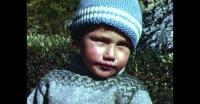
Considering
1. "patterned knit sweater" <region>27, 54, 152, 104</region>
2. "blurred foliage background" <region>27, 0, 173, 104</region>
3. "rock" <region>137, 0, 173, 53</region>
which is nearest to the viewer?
"patterned knit sweater" <region>27, 54, 152, 104</region>

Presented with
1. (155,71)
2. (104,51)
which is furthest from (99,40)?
(155,71)

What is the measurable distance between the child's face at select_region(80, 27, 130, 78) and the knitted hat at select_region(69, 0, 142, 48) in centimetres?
5

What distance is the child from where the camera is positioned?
1974mm

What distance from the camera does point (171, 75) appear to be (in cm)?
219

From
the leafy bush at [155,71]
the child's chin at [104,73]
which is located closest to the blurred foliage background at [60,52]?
the leafy bush at [155,71]

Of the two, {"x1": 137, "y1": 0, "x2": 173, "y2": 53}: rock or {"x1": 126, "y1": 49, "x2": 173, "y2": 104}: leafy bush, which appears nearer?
{"x1": 126, "y1": 49, "x2": 173, "y2": 104}: leafy bush

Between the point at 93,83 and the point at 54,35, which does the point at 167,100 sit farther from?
the point at 54,35

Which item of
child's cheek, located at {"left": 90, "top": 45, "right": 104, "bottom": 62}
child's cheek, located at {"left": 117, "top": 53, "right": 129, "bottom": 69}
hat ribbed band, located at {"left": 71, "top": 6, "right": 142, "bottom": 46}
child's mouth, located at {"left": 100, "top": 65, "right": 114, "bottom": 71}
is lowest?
child's mouth, located at {"left": 100, "top": 65, "right": 114, "bottom": 71}

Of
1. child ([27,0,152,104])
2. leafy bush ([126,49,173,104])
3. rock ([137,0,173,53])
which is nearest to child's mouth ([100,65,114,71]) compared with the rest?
child ([27,0,152,104])

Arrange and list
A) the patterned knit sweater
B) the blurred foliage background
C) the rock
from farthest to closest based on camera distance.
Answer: the rock < the blurred foliage background < the patterned knit sweater

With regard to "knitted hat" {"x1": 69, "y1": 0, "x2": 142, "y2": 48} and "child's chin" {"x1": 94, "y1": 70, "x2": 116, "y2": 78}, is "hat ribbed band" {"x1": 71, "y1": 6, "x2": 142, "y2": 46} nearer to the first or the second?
"knitted hat" {"x1": 69, "y1": 0, "x2": 142, "y2": 48}

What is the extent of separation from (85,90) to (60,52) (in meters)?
0.30

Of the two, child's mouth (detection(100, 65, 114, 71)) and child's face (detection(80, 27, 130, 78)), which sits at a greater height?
child's face (detection(80, 27, 130, 78))

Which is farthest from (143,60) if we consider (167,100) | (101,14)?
(101,14)
